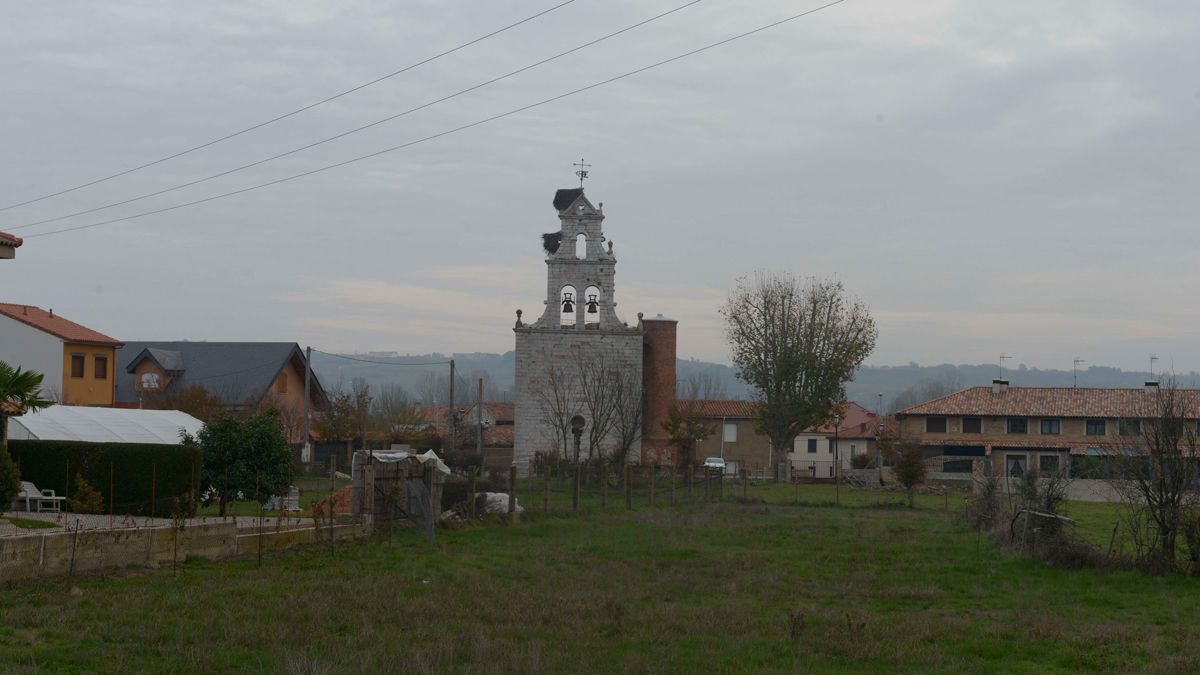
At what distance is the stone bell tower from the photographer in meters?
56.4

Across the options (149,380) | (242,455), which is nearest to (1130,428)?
(242,455)

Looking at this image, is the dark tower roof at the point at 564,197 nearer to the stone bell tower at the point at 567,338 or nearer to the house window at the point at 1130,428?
the stone bell tower at the point at 567,338

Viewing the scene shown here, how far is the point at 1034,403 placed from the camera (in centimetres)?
7194

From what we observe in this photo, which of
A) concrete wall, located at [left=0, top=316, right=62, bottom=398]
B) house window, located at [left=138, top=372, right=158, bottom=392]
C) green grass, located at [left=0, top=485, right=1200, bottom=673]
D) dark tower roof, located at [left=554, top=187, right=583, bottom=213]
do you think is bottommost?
green grass, located at [left=0, top=485, right=1200, bottom=673]

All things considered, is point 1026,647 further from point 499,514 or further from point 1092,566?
point 499,514

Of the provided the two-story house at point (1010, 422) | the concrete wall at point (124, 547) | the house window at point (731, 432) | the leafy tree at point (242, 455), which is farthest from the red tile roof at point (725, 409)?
the concrete wall at point (124, 547)

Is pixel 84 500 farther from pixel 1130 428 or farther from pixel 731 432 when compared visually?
pixel 731 432

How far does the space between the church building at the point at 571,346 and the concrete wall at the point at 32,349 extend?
2035 cm

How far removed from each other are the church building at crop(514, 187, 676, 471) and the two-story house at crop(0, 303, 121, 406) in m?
18.5

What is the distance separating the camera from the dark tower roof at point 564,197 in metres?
58.4

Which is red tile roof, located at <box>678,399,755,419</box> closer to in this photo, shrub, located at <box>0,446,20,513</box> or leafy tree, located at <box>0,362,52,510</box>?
leafy tree, located at <box>0,362,52,510</box>

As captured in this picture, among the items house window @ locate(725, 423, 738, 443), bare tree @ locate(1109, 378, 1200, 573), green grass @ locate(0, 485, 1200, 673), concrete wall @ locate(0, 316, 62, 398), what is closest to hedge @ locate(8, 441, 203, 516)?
green grass @ locate(0, 485, 1200, 673)

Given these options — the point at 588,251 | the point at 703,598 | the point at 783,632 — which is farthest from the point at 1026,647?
the point at 588,251

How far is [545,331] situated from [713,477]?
14.3 m
